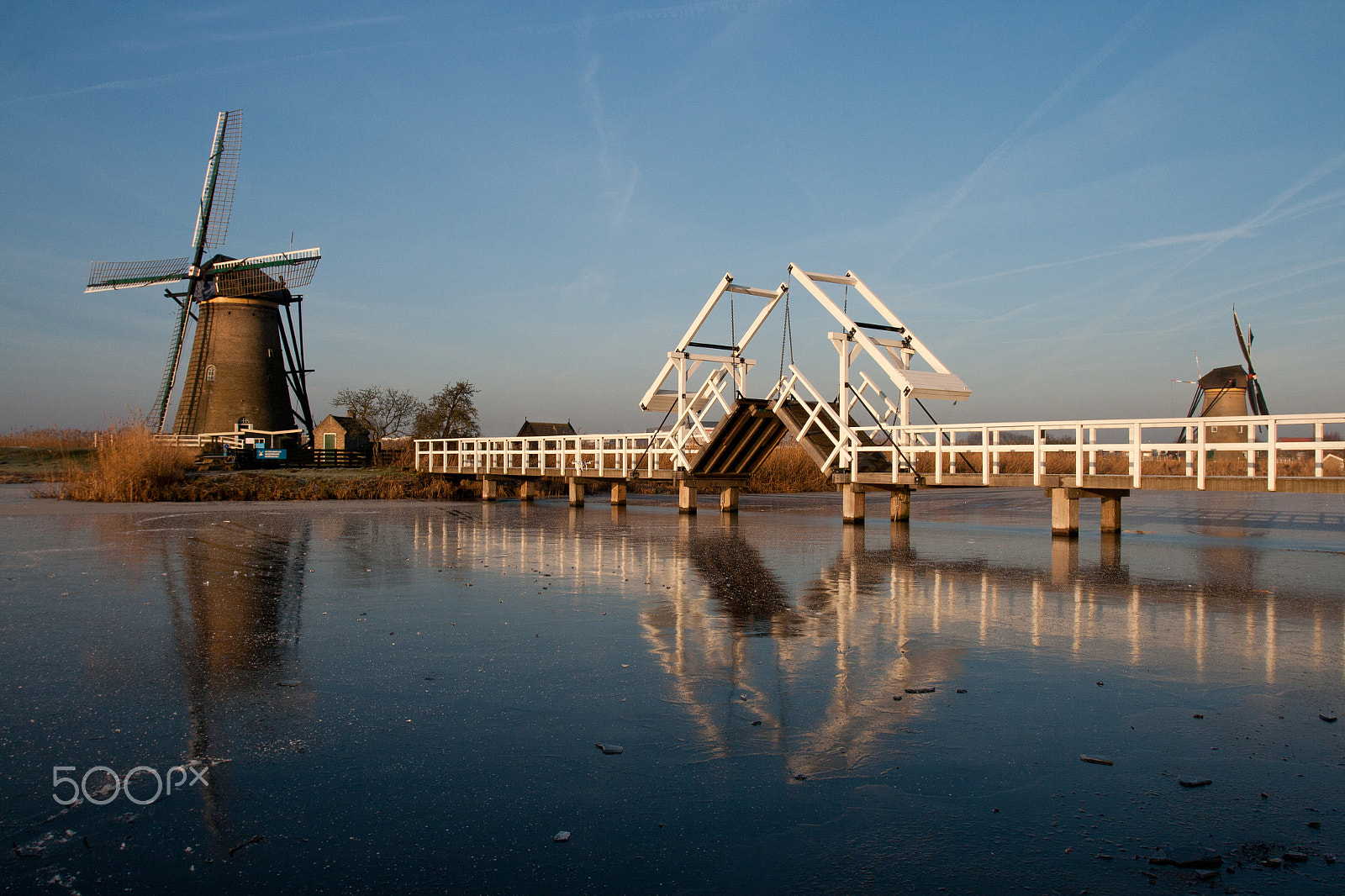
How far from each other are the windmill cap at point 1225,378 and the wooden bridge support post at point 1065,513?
39.8 m

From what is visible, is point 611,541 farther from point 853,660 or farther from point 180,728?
point 180,728

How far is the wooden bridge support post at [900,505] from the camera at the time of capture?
21219mm

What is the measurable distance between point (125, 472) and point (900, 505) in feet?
80.1

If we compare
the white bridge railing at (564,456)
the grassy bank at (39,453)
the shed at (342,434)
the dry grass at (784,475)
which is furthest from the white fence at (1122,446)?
the shed at (342,434)

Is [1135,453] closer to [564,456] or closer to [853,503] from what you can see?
[853,503]

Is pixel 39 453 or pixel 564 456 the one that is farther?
pixel 39 453

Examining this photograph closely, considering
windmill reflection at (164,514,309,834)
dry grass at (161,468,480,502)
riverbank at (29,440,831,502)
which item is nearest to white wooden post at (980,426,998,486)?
windmill reflection at (164,514,309,834)

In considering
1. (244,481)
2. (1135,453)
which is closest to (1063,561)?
(1135,453)

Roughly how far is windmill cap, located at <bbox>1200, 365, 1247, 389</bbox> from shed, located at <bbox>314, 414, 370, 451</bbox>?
4879 centimetres

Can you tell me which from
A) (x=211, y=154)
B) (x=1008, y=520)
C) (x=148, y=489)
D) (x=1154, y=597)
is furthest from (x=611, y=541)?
(x=211, y=154)

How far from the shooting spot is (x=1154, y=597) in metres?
9.54

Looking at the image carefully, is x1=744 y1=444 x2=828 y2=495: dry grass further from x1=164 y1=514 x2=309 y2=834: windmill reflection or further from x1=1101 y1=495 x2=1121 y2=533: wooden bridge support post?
x1=164 y1=514 x2=309 y2=834: windmill reflection

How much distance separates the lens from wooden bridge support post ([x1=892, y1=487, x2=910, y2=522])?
69.6 ft

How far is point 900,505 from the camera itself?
70.1 ft
